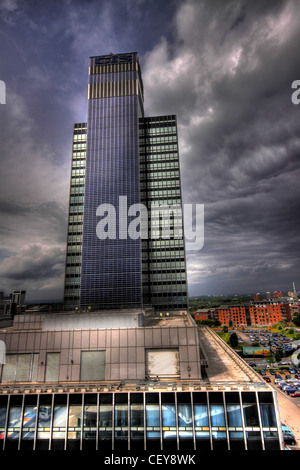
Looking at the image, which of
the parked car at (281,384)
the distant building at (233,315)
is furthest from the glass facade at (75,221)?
the distant building at (233,315)

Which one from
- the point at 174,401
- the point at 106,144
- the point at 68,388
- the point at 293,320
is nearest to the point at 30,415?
the point at 68,388

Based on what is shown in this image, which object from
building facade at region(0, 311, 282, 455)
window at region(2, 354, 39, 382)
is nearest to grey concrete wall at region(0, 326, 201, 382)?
building facade at region(0, 311, 282, 455)

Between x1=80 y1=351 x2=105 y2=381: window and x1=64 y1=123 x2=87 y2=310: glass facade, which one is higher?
x1=64 y1=123 x2=87 y2=310: glass facade

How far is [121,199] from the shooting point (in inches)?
4080

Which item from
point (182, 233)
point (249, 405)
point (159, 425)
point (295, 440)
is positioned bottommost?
point (295, 440)

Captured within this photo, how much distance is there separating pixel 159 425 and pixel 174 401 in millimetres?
2656

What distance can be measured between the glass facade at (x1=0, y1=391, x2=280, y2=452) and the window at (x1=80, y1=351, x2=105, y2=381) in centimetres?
624

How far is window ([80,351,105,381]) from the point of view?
32.2 metres

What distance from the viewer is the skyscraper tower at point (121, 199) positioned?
3898 inches

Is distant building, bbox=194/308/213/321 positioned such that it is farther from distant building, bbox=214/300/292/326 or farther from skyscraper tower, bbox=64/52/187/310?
skyscraper tower, bbox=64/52/187/310

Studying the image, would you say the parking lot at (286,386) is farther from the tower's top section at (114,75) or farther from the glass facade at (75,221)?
the tower's top section at (114,75)

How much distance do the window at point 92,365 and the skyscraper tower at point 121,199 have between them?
64.1 m
